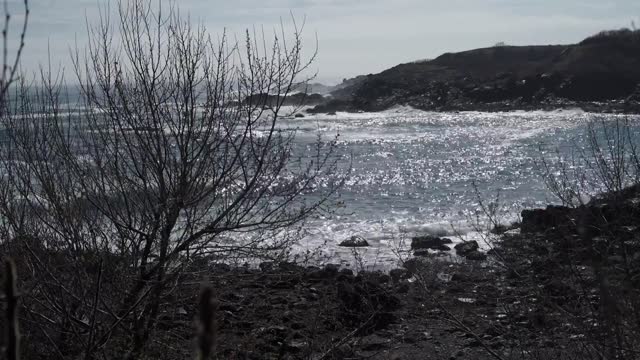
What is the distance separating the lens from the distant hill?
2416 inches

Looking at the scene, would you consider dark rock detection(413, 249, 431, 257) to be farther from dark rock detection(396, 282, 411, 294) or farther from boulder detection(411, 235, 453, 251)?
dark rock detection(396, 282, 411, 294)

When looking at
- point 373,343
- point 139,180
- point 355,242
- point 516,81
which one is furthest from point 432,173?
point 516,81

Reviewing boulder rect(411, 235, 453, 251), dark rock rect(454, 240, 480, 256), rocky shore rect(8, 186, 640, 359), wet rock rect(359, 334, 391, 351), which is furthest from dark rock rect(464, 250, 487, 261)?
wet rock rect(359, 334, 391, 351)

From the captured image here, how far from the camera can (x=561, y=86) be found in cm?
6356

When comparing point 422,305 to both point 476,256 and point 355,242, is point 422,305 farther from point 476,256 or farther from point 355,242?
point 355,242

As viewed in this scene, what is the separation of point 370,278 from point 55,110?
20.6 ft

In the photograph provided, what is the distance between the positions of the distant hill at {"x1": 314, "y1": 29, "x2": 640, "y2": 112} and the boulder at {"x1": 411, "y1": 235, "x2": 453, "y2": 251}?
44.1 metres

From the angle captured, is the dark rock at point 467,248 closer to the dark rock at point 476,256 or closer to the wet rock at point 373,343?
the dark rock at point 476,256

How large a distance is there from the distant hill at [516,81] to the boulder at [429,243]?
44.1 m

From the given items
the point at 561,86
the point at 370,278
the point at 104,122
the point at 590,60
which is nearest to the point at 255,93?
A: the point at 104,122

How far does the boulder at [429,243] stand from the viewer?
14812 millimetres

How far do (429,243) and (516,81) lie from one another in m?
56.8

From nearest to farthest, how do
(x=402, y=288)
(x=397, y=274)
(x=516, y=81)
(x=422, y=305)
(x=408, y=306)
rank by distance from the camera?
(x=422, y=305) < (x=408, y=306) < (x=402, y=288) < (x=397, y=274) < (x=516, y=81)

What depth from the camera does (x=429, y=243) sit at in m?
15.0
